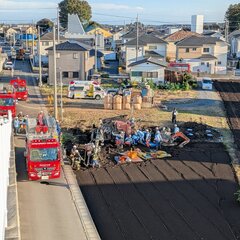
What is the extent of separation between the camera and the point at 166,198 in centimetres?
1655

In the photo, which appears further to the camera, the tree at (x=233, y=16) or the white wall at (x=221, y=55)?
the tree at (x=233, y=16)

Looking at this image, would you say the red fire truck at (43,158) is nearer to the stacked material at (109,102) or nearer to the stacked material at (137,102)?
the stacked material at (109,102)

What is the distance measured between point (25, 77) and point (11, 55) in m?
24.2

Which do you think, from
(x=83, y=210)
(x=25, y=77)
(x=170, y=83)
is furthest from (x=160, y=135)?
(x=25, y=77)

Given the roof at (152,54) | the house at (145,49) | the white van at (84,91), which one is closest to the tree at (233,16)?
the house at (145,49)

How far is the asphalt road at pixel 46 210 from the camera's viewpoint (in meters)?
13.6

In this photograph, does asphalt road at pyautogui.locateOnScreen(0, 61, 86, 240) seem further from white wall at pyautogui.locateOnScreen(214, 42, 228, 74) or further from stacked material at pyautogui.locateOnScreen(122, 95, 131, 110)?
white wall at pyautogui.locateOnScreen(214, 42, 228, 74)

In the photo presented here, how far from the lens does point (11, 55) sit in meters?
70.6

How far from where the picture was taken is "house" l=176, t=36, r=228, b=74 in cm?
5122

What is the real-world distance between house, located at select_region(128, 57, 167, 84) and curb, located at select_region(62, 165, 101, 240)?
24.2 m

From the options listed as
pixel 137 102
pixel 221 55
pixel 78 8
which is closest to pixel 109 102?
pixel 137 102

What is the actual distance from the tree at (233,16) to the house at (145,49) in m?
50.2

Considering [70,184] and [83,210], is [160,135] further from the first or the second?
[83,210]

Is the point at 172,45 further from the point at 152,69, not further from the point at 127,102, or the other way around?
the point at 127,102
